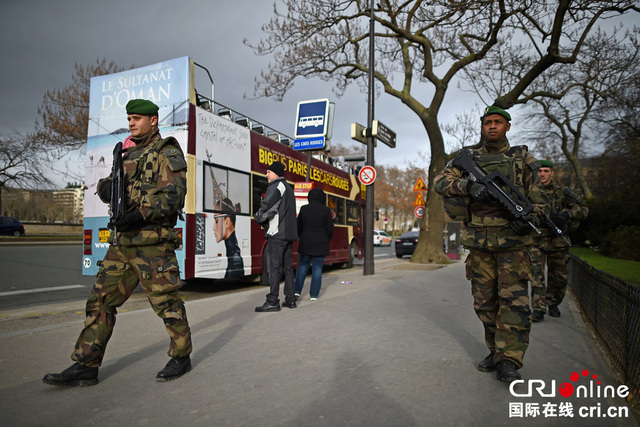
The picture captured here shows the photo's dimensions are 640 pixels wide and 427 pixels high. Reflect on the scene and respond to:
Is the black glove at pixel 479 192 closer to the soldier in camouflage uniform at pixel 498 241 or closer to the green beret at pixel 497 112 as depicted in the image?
the soldier in camouflage uniform at pixel 498 241

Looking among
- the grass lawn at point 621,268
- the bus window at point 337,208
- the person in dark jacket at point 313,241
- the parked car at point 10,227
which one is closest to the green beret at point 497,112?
the person in dark jacket at point 313,241

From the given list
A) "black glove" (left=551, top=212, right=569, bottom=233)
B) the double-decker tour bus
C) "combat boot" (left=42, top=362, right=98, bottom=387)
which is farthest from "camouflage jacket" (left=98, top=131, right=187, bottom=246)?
"black glove" (left=551, top=212, right=569, bottom=233)

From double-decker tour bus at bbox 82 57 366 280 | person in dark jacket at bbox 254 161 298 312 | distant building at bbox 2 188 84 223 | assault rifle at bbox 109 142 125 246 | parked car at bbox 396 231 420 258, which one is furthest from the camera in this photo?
distant building at bbox 2 188 84 223

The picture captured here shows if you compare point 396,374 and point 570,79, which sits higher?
point 570,79

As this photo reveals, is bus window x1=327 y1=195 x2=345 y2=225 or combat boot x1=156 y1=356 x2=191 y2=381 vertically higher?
bus window x1=327 y1=195 x2=345 y2=225

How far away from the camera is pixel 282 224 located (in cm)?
611

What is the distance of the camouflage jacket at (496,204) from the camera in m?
3.41

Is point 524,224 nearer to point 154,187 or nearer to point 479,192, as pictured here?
point 479,192

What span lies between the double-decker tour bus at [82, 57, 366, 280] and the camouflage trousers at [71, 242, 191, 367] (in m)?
4.04

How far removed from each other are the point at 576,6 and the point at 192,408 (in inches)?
514

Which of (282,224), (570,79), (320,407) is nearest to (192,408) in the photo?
(320,407)

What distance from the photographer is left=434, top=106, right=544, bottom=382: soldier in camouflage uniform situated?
131 inches

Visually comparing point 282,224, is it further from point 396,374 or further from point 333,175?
point 333,175

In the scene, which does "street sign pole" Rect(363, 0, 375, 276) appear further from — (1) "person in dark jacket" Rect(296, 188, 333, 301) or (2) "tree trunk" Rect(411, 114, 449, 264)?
(1) "person in dark jacket" Rect(296, 188, 333, 301)
